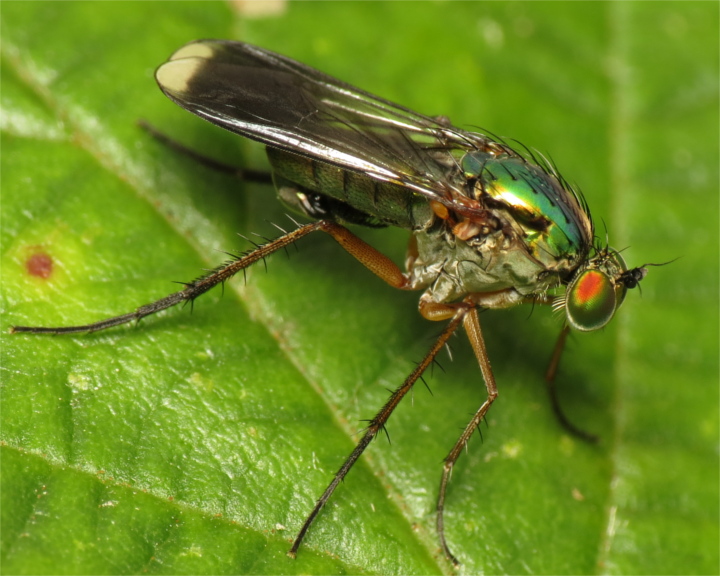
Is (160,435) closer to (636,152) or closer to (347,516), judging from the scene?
(347,516)

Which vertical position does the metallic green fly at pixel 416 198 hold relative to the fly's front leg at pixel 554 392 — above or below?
above

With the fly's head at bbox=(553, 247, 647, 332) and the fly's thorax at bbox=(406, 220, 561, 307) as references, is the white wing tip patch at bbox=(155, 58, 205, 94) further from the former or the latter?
the fly's head at bbox=(553, 247, 647, 332)

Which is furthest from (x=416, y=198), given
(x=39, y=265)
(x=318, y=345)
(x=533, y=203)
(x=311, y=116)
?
(x=39, y=265)

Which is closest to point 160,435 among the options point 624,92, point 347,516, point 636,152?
point 347,516

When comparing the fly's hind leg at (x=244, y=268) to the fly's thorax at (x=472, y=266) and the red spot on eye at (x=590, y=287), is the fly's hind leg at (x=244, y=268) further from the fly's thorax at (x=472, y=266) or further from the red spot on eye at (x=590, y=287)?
the red spot on eye at (x=590, y=287)

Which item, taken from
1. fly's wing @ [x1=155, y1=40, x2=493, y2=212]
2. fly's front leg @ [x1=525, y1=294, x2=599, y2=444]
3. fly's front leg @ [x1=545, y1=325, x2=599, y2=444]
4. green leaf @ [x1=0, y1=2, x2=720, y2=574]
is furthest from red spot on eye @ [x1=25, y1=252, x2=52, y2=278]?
fly's front leg @ [x1=545, y1=325, x2=599, y2=444]

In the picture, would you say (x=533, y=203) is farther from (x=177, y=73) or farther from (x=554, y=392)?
(x=177, y=73)

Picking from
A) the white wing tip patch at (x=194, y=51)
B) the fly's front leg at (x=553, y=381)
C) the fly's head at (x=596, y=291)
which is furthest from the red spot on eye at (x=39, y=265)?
the fly's head at (x=596, y=291)
